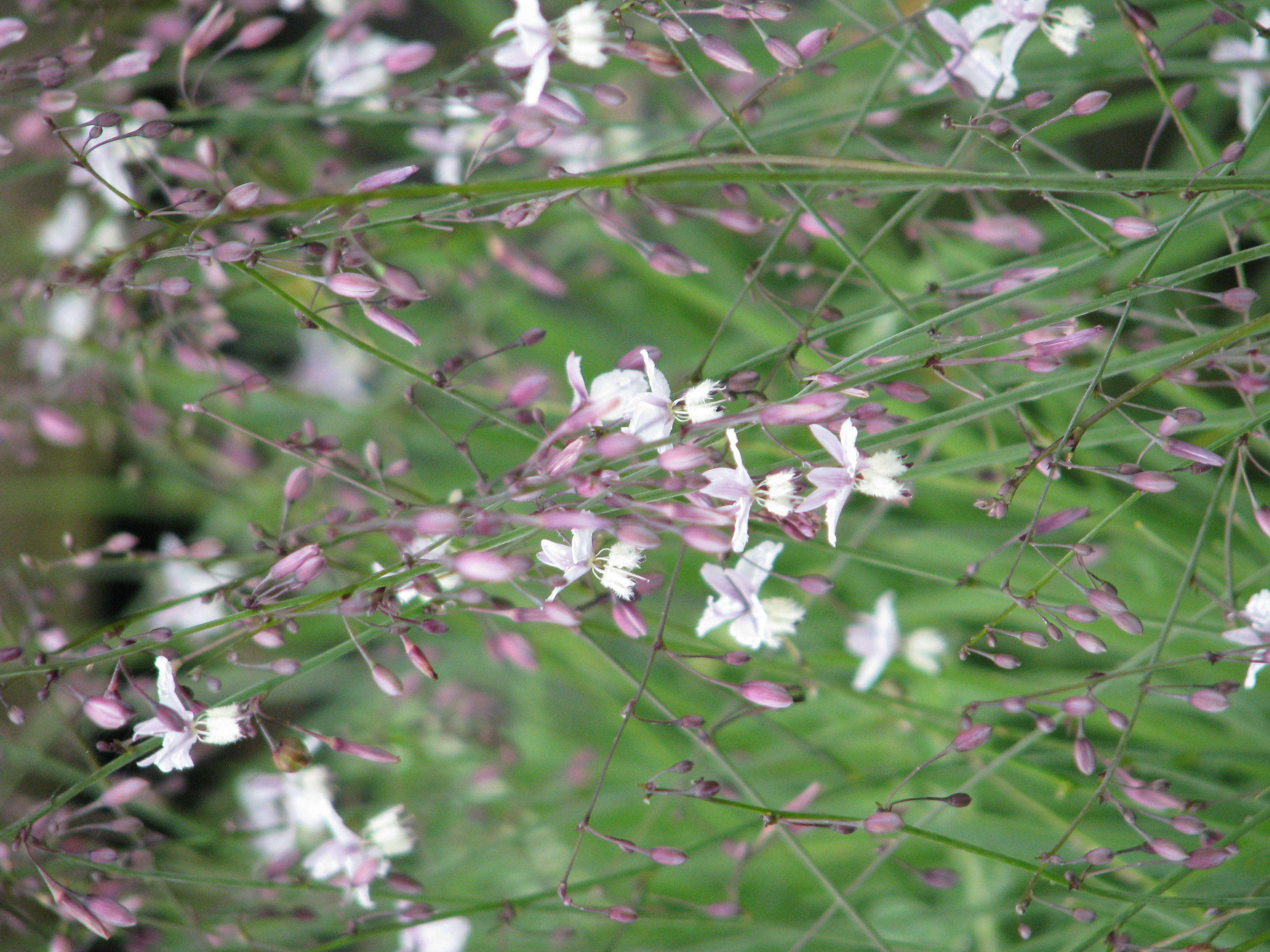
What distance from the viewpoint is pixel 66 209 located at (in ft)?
5.48

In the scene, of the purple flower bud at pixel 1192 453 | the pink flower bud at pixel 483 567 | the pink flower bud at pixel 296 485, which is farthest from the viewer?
the pink flower bud at pixel 296 485

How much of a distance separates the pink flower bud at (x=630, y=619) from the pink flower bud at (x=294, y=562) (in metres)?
0.29

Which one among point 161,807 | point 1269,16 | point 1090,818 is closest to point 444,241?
point 161,807

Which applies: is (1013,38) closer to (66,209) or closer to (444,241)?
(444,241)

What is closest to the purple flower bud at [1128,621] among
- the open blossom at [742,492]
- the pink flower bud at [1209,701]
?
the pink flower bud at [1209,701]

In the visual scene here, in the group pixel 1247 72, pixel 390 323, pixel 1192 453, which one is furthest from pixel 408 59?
pixel 1247 72

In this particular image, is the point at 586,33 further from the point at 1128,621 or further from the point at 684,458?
the point at 1128,621

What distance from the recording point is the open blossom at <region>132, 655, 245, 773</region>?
32.4 inches

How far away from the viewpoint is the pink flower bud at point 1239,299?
2.71ft

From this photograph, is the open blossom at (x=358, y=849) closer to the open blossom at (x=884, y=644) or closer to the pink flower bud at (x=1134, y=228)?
the open blossom at (x=884, y=644)

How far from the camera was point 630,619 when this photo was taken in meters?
0.85

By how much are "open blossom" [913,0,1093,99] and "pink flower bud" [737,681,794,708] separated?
2.10ft

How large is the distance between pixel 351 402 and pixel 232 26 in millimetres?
784

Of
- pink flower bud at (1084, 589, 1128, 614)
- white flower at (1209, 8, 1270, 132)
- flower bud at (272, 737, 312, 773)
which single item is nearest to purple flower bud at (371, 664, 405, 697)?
flower bud at (272, 737, 312, 773)
